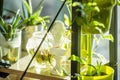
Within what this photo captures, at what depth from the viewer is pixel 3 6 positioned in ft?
4.40

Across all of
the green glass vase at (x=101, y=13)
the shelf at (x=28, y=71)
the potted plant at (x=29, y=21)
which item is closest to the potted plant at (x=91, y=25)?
the green glass vase at (x=101, y=13)

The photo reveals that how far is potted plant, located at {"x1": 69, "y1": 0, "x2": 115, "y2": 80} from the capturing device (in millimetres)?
870

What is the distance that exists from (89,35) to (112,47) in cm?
23

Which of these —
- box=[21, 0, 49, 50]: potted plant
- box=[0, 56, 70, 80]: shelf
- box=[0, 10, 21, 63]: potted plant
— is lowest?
box=[0, 56, 70, 80]: shelf

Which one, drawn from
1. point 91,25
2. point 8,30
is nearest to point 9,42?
point 8,30

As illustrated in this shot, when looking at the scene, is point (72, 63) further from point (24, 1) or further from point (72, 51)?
point (24, 1)

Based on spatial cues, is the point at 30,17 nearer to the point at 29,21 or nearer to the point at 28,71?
the point at 29,21

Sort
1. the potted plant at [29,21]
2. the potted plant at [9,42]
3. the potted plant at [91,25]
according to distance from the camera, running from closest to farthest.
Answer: the potted plant at [91,25], the potted plant at [9,42], the potted plant at [29,21]

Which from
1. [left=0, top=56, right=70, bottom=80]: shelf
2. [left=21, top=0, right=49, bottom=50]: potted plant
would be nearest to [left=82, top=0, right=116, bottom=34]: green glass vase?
[left=0, top=56, right=70, bottom=80]: shelf

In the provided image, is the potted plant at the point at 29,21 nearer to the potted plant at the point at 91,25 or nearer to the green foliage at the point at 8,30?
the green foliage at the point at 8,30

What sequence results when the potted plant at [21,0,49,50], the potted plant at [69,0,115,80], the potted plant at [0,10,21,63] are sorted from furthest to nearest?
the potted plant at [21,0,49,50], the potted plant at [0,10,21,63], the potted plant at [69,0,115,80]

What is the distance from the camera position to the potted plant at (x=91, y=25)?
870 mm

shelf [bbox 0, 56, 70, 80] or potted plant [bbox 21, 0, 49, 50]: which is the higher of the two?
Result: potted plant [bbox 21, 0, 49, 50]

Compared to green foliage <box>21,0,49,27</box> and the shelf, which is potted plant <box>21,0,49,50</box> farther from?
the shelf
